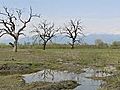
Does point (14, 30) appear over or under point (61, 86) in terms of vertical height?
→ over

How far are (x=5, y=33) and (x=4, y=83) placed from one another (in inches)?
1662

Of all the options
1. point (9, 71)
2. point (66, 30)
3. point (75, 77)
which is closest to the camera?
point (75, 77)

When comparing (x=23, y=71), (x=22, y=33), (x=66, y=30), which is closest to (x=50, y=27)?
(x=66, y=30)

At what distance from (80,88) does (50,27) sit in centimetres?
6513

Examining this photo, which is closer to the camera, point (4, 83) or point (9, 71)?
point (4, 83)

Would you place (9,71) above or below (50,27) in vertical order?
below

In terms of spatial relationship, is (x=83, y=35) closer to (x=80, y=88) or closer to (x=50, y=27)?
(x=50, y=27)

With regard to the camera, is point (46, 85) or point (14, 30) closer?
point (46, 85)

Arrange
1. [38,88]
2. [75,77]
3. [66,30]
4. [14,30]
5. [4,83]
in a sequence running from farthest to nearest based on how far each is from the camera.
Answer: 1. [66,30]
2. [14,30]
3. [75,77]
4. [4,83]
5. [38,88]

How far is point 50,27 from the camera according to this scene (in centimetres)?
8638

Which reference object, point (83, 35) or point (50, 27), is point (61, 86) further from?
point (83, 35)

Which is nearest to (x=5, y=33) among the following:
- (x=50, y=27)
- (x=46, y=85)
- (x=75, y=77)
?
(x=50, y=27)

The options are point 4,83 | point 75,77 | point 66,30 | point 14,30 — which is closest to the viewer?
point 4,83

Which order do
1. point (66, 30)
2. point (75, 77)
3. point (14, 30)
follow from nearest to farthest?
1. point (75, 77)
2. point (14, 30)
3. point (66, 30)
